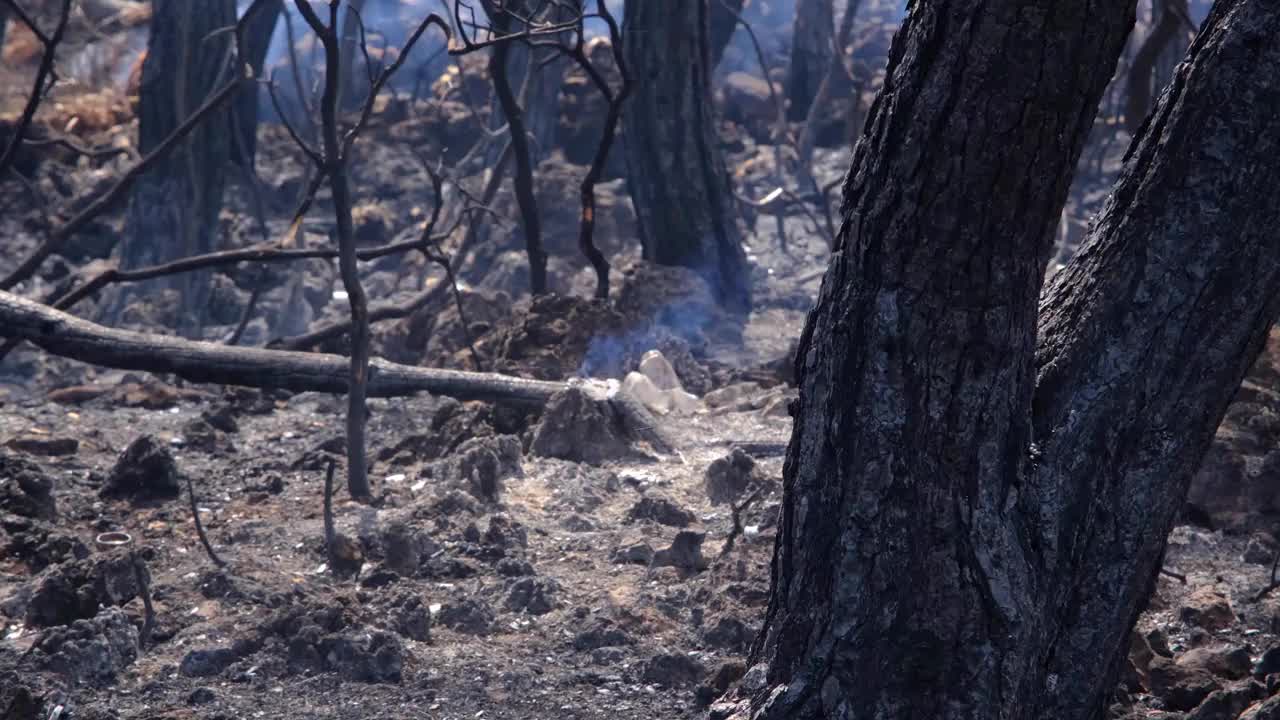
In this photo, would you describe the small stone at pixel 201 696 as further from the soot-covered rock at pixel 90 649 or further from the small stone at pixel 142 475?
the small stone at pixel 142 475

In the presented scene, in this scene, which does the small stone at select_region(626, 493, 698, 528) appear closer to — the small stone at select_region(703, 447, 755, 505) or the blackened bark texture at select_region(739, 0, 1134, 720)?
the small stone at select_region(703, 447, 755, 505)

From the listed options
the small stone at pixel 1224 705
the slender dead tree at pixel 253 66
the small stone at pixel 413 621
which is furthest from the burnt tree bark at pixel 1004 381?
the slender dead tree at pixel 253 66

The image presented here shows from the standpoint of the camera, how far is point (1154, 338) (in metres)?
2.05

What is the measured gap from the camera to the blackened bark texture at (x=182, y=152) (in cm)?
892

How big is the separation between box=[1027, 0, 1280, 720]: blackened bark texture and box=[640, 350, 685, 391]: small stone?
12.7 ft

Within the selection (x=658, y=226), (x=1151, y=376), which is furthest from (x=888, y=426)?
(x=658, y=226)

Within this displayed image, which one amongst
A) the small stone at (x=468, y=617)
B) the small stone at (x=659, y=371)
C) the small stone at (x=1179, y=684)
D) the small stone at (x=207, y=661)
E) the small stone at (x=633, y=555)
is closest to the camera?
the small stone at (x=1179, y=684)

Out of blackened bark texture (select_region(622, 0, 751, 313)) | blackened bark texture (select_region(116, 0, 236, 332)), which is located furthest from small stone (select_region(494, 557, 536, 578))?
blackened bark texture (select_region(116, 0, 236, 332))

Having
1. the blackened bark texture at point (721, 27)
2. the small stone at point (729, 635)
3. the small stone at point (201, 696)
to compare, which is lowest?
the small stone at point (201, 696)

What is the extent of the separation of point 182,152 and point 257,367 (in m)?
4.85

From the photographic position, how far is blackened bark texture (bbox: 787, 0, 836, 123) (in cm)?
1514

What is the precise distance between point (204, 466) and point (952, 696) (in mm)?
3609

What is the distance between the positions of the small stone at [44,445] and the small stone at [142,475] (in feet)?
1.72

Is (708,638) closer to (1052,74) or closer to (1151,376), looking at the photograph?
(1151,376)
